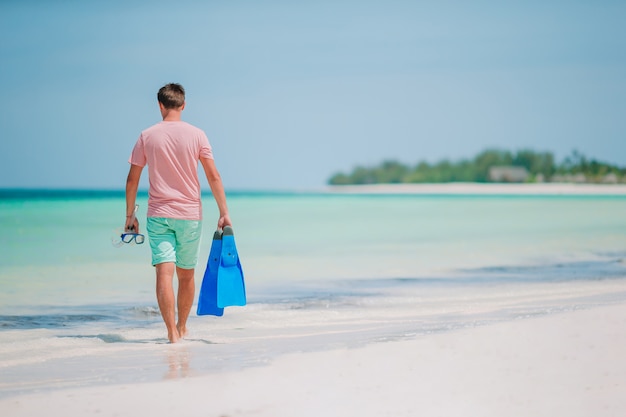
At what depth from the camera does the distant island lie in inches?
2141

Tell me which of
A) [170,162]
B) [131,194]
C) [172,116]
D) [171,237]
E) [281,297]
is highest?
[172,116]

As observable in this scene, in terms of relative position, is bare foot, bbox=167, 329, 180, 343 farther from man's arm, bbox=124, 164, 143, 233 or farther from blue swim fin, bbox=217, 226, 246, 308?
man's arm, bbox=124, 164, 143, 233

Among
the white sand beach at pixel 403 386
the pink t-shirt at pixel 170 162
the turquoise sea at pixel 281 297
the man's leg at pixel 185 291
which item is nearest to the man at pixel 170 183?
the pink t-shirt at pixel 170 162

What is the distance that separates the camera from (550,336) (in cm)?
372

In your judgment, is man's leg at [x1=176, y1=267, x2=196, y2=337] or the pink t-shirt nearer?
the pink t-shirt

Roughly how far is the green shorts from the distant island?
52191mm

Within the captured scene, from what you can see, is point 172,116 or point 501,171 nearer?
point 172,116

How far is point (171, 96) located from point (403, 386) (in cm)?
178

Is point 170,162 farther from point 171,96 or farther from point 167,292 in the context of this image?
point 167,292

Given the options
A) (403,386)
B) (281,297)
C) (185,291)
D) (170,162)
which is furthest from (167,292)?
(281,297)

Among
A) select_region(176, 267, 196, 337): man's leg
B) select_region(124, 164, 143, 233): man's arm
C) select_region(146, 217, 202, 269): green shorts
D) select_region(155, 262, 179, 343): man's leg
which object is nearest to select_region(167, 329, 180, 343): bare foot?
select_region(155, 262, 179, 343): man's leg

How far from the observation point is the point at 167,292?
3.88 meters

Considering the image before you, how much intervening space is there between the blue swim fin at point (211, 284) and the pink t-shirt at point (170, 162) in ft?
0.88

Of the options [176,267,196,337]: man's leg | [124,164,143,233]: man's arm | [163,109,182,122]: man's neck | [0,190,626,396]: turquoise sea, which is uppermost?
[163,109,182,122]: man's neck
